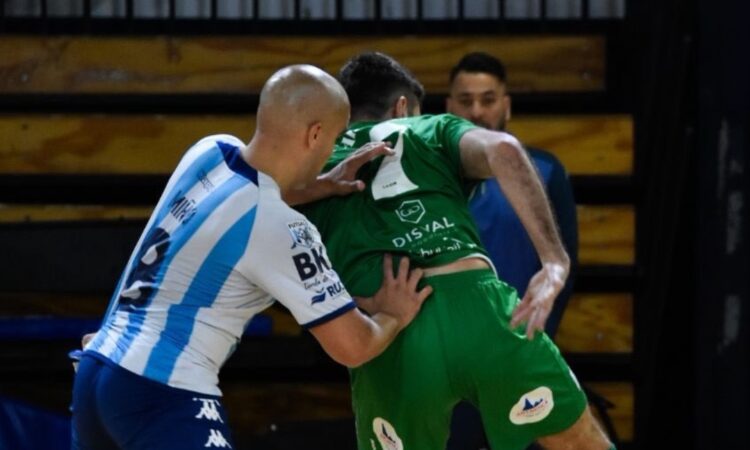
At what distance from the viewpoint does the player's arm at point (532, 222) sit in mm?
4641

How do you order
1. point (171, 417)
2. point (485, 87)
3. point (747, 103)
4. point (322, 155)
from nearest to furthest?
point (171, 417) → point (322, 155) → point (485, 87) → point (747, 103)

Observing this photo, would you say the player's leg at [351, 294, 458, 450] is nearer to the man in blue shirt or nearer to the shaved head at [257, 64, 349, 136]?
the shaved head at [257, 64, 349, 136]

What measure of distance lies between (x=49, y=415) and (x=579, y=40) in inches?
117

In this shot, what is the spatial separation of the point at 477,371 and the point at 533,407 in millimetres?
197

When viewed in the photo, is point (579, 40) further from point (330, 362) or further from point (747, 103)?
point (330, 362)

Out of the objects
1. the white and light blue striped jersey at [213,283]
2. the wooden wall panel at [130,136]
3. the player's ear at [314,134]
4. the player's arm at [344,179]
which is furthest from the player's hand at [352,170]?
the wooden wall panel at [130,136]

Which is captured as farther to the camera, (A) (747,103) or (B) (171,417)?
(A) (747,103)

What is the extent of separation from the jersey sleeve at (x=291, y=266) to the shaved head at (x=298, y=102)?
0.81 feet

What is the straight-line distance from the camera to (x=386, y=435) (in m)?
5.12

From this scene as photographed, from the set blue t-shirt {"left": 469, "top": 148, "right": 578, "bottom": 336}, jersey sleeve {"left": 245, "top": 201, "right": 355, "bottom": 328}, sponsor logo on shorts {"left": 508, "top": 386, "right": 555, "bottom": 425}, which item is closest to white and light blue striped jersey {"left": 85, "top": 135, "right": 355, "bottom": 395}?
jersey sleeve {"left": 245, "top": 201, "right": 355, "bottom": 328}

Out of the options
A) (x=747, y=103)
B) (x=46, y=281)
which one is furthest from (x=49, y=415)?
(x=747, y=103)

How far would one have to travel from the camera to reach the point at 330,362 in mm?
7699

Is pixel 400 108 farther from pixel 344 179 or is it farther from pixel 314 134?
pixel 314 134

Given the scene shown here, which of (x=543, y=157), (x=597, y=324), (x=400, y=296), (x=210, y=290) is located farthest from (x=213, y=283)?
(x=597, y=324)
